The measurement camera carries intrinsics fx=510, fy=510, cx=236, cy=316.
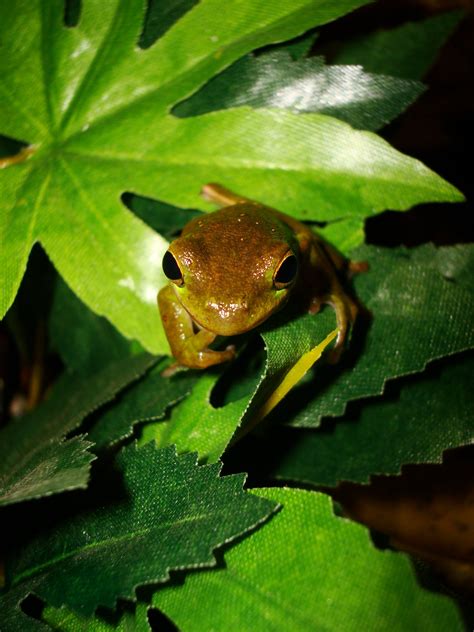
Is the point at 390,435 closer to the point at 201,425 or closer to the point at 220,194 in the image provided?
the point at 201,425

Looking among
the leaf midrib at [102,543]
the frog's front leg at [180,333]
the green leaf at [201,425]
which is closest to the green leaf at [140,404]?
the green leaf at [201,425]

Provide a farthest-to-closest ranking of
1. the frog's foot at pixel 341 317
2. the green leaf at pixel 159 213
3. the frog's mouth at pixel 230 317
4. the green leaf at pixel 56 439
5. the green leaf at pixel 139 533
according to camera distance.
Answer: the green leaf at pixel 159 213, the frog's foot at pixel 341 317, the frog's mouth at pixel 230 317, the green leaf at pixel 139 533, the green leaf at pixel 56 439

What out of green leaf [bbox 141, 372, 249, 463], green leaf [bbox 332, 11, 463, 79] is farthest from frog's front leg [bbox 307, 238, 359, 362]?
green leaf [bbox 332, 11, 463, 79]

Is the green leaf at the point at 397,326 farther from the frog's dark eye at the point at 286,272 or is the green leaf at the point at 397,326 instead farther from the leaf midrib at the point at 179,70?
the leaf midrib at the point at 179,70

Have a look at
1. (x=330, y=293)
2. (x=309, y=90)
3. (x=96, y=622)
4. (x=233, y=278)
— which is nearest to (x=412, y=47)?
(x=309, y=90)

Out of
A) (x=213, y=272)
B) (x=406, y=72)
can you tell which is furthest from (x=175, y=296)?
(x=406, y=72)

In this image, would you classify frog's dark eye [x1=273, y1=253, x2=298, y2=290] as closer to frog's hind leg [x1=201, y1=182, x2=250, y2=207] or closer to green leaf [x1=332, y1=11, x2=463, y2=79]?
frog's hind leg [x1=201, y1=182, x2=250, y2=207]
